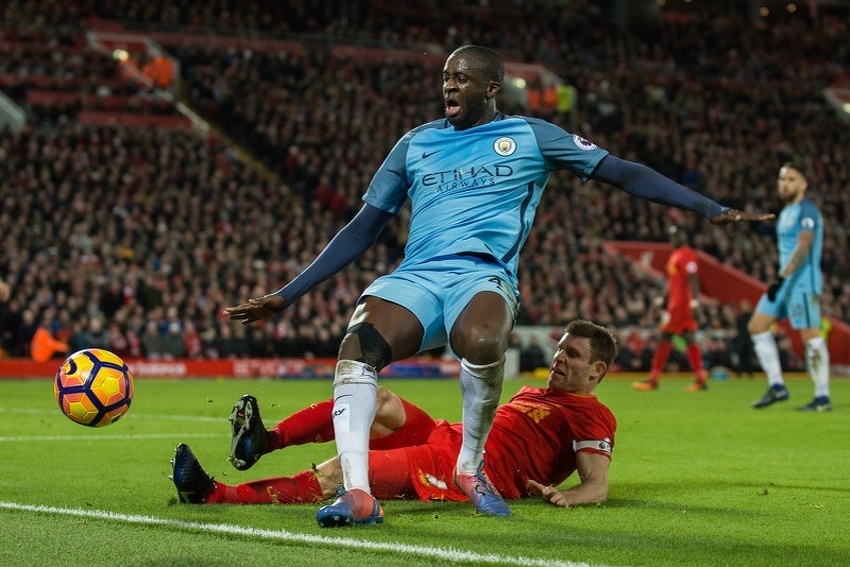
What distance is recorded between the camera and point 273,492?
5.83m

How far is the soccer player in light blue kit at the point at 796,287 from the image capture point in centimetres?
1248

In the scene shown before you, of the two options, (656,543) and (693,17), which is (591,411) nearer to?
(656,543)

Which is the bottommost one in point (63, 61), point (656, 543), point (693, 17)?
point (656, 543)

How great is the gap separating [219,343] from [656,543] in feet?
59.9

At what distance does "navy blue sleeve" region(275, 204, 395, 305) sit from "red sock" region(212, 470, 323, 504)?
90 centimetres

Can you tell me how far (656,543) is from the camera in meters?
4.82

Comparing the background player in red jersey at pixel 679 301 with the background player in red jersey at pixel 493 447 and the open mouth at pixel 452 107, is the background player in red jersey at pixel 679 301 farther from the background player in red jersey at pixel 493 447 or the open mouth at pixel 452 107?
the open mouth at pixel 452 107

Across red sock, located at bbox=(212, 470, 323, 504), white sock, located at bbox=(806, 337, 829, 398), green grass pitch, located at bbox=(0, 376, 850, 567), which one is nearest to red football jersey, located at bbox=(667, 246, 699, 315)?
white sock, located at bbox=(806, 337, 829, 398)

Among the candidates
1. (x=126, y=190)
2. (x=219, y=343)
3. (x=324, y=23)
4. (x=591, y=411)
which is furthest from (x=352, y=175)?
(x=591, y=411)

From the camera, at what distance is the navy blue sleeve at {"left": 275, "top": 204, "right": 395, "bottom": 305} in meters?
5.62

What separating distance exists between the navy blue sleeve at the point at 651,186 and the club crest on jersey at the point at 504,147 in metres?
0.39

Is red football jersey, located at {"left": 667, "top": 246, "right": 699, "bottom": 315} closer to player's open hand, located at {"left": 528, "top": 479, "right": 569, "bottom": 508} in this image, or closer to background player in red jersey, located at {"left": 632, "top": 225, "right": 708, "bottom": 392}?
background player in red jersey, located at {"left": 632, "top": 225, "right": 708, "bottom": 392}

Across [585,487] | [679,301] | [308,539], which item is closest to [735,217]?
[585,487]

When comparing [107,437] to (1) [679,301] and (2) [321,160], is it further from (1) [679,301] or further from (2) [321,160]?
(2) [321,160]
